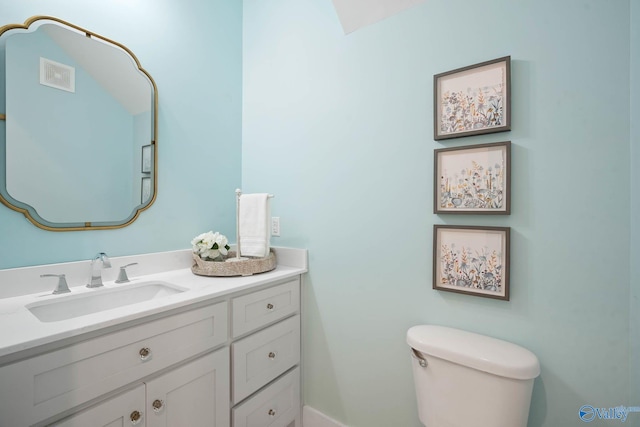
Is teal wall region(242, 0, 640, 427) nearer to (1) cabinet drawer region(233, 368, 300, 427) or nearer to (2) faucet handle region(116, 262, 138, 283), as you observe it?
(1) cabinet drawer region(233, 368, 300, 427)

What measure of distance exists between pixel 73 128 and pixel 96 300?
73cm

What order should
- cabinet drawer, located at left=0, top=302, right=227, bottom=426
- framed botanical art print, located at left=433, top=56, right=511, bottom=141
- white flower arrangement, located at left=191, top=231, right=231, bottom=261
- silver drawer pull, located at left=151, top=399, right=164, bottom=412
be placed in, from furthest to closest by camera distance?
white flower arrangement, located at left=191, top=231, right=231, bottom=261
framed botanical art print, located at left=433, top=56, right=511, bottom=141
silver drawer pull, located at left=151, top=399, right=164, bottom=412
cabinet drawer, located at left=0, top=302, right=227, bottom=426

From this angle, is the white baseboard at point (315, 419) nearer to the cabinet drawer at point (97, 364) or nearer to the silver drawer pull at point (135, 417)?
the cabinet drawer at point (97, 364)

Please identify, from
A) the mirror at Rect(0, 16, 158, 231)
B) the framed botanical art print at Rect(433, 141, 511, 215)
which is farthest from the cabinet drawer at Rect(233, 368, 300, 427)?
the framed botanical art print at Rect(433, 141, 511, 215)

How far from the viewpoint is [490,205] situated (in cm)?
113

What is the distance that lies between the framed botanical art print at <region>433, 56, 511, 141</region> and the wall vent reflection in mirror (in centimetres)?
153

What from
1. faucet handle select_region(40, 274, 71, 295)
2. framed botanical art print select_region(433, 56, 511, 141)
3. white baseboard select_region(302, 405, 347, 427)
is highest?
framed botanical art print select_region(433, 56, 511, 141)

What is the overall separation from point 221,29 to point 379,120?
1.21m

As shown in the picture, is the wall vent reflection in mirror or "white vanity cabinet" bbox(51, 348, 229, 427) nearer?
"white vanity cabinet" bbox(51, 348, 229, 427)

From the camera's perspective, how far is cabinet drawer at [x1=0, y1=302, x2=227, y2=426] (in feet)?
2.46

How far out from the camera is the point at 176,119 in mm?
1638

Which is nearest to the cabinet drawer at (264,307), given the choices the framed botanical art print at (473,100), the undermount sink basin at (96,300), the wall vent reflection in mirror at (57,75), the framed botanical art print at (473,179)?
the undermount sink basin at (96,300)

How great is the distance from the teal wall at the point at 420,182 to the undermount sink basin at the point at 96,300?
718 millimetres

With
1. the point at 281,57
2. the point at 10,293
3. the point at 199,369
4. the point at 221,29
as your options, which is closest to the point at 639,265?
the point at 199,369
